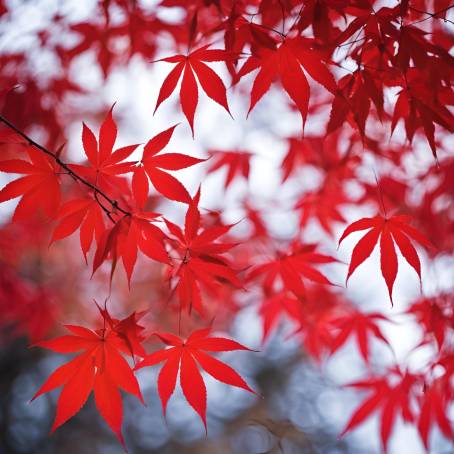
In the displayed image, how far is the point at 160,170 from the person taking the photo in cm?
102

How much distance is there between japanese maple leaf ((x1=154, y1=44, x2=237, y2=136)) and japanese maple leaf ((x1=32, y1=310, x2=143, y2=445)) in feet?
1.65

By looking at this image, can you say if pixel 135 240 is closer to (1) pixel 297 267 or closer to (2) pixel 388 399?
(1) pixel 297 267

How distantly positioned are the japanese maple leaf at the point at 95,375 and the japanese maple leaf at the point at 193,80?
50 cm

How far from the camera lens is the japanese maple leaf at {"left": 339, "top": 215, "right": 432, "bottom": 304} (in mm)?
1008

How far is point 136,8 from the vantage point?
171cm

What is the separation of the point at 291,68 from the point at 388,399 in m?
1.19

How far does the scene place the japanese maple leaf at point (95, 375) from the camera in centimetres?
95

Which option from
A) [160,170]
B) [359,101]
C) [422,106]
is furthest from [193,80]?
→ [422,106]

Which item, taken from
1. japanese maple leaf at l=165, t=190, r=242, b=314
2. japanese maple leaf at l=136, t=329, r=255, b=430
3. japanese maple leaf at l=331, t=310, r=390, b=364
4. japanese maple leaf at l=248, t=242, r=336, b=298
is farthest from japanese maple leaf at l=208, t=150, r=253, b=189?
japanese maple leaf at l=136, t=329, r=255, b=430

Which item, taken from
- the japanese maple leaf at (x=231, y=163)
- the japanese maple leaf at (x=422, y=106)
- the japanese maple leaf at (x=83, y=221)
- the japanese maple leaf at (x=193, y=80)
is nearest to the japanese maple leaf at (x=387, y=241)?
the japanese maple leaf at (x=422, y=106)

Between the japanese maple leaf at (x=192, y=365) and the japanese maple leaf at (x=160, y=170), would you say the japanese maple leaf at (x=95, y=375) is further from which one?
the japanese maple leaf at (x=160, y=170)

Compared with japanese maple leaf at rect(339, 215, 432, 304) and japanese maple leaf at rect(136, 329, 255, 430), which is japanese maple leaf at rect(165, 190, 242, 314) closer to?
japanese maple leaf at rect(136, 329, 255, 430)

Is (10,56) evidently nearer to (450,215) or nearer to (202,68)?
(202,68)

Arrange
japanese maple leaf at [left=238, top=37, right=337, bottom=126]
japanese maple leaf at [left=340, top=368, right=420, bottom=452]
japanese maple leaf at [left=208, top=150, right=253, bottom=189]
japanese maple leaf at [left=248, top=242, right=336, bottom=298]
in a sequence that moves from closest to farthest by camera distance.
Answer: japanese maple leaf at [left=238, top=37, right=337, bottom=126], japanese maple leaf at [left=248, top=242, right=336, bottom=298], japanese maple leaf at [left=340, top=368, right=420, bottom=452], japanese maple leaf at [left=208, top=150, right=253, bottom=189]
